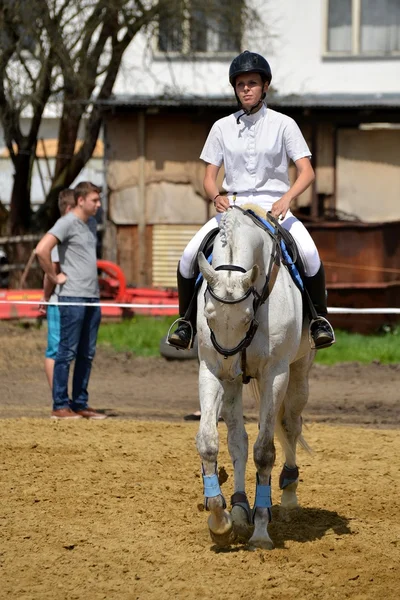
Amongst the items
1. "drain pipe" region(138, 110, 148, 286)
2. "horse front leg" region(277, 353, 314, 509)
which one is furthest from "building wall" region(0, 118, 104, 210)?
"horse front leg" region(277, 353, 314, 509)

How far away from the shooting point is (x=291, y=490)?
748cm

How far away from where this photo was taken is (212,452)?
624cm

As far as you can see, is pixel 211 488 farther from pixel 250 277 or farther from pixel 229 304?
pixel 250 277

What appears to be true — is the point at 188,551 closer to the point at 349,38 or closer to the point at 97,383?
the point at 97,383

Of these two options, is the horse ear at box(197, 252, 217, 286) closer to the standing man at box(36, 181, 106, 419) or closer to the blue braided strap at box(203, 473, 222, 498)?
the blue braided strap at box(203, 473, 222, 498)

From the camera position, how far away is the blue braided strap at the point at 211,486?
20.4 ft

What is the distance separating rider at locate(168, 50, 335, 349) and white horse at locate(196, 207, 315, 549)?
1.12 ft

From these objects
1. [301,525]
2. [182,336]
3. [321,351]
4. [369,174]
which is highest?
[369,174]

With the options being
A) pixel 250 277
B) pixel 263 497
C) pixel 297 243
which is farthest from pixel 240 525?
pixel 297 243

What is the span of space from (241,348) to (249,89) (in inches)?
73.6

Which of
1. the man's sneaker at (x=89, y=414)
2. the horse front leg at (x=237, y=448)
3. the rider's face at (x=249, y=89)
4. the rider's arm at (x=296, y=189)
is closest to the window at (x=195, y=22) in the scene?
the man's sneaker at (x=89, y=414)

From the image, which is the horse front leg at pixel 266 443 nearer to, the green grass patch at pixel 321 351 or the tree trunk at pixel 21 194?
the green grass patch at pixel 321 351

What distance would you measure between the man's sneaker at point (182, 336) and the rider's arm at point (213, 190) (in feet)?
2.45

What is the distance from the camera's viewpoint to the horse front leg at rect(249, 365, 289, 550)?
6426mm
